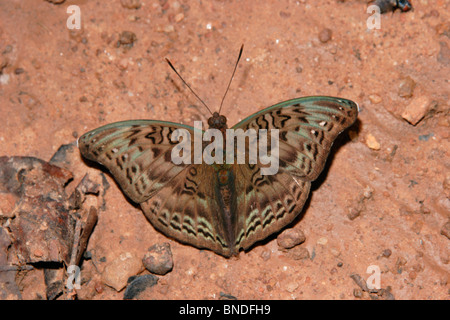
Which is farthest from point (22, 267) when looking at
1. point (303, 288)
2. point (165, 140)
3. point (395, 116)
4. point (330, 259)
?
point (395, 116)

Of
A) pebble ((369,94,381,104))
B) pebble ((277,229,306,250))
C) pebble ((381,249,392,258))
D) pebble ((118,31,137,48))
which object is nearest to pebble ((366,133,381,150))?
pebble ((369,94,381,104))

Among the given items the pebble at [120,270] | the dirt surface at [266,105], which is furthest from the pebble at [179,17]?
the pebble at [120,270]

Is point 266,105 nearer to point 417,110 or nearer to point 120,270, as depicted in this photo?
point 417,110

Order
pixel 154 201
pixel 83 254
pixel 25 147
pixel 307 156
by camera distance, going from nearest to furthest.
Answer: pixel 307 156 → pixel 154 201 → pixel 83 254 → pixel 25 147

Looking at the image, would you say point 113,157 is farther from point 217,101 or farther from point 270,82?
point 270,82

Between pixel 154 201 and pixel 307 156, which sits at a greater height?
pixel 307 156

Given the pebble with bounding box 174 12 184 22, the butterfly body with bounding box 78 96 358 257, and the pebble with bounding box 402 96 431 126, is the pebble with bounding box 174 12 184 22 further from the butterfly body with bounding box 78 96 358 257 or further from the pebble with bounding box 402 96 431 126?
the pebble with bounding box 402 96 431 126

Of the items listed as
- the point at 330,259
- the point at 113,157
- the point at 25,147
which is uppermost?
the point at 113,157
